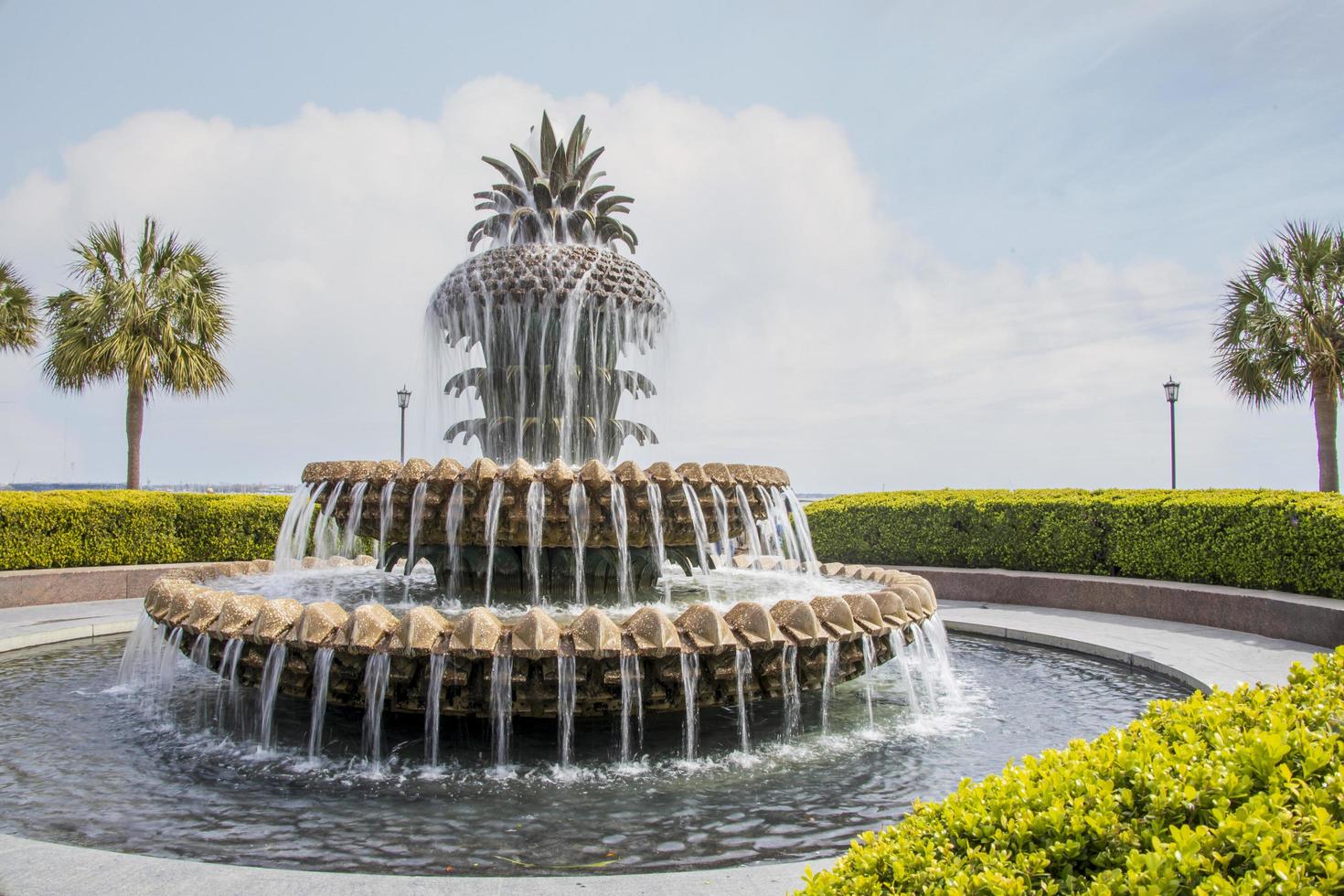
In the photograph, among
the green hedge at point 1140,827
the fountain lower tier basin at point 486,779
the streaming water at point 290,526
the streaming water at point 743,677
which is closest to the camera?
the green hedge at point 1140,827

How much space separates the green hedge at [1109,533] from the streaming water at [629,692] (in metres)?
9.62

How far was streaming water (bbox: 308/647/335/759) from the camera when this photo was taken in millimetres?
5297

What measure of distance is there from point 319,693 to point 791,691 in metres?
3.16

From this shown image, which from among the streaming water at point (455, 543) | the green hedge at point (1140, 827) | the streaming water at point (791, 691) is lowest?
the streaming water at point (791, 691)

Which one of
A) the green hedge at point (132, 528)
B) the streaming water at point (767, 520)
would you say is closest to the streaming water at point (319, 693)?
the streaming water at point (767, 520)

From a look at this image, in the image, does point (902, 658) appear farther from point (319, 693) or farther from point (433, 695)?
point (319, 693)

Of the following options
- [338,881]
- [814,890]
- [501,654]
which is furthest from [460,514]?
[814,890]

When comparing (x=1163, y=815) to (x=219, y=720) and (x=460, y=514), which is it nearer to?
(x=460, y=514)

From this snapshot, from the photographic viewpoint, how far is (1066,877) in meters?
1.88

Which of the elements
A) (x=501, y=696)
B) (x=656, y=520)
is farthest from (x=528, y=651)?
(x=656, y=520)

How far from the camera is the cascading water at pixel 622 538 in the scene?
6.66m

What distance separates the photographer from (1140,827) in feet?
6.63

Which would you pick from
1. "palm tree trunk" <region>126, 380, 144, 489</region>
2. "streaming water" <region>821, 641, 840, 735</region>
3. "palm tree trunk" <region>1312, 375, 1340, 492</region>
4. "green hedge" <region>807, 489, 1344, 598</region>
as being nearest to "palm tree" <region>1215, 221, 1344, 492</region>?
"palm tree trunk" <region>1312, 375, 1340, 492</region>

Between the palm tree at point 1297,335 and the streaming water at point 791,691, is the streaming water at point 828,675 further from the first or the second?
the palm tree at point 1297,335
